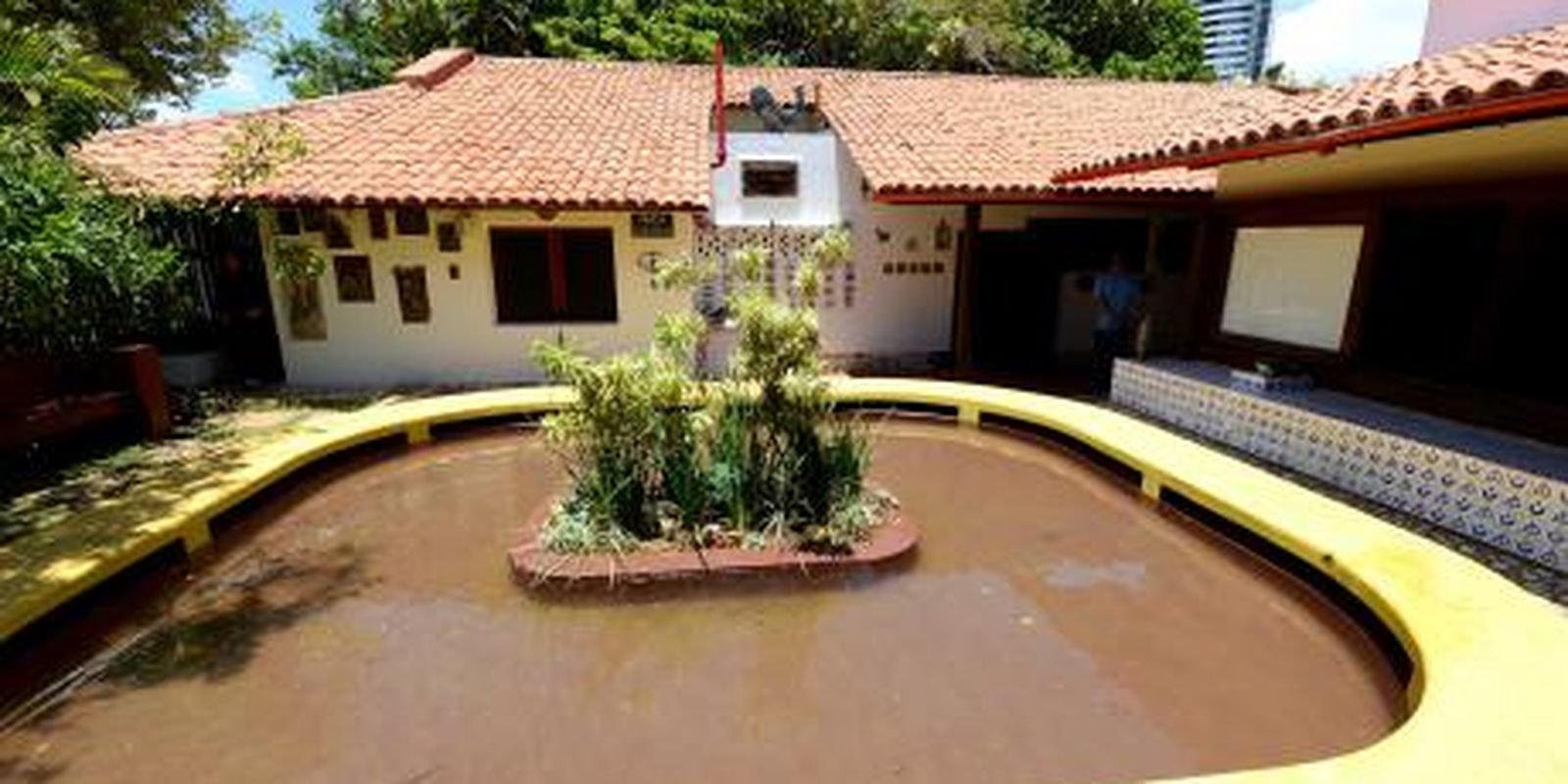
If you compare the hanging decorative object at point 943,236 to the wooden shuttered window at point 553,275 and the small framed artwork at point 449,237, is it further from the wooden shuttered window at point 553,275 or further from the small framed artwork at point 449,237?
the small framed artwork at point 449,237

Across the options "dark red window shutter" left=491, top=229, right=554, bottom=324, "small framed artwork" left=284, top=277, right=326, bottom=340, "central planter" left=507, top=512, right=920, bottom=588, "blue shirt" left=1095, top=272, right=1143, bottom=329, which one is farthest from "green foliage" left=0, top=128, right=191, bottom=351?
"blue shirt" left=1095, top=272, right=1143, bottom=329

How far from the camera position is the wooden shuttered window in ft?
35.5

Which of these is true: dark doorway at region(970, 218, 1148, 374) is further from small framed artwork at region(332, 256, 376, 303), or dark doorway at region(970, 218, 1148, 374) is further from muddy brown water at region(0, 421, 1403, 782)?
small framed artwork at region(332, 256, 376, 303)

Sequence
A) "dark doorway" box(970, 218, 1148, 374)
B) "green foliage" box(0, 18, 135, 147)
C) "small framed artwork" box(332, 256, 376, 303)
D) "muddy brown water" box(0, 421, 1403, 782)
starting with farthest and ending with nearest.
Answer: "dark doorway" box(970, 218, 1148, 374)
"small framed artwork" box(332, 256, 376, 303)
"green foliage" box(0, 18, 135, 147)
"muddy brown water" box(0, 421, 1403, 782)

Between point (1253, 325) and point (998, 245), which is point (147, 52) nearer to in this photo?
point (998, 245)

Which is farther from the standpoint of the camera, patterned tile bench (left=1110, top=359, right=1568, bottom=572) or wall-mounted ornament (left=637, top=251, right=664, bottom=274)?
wall-mounted ornament (left=637, top=251, right=664, bottom=274)

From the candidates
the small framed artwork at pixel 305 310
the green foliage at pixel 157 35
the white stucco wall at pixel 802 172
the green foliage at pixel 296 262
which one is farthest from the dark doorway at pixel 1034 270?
the green foliage at pixel 157 35

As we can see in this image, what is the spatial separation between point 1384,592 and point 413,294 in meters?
10.5

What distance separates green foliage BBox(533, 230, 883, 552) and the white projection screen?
18.3ft

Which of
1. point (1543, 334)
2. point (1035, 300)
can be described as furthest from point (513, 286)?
point (1543, 334)

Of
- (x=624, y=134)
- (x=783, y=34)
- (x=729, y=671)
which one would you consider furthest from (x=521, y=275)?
(x=783, y=34)

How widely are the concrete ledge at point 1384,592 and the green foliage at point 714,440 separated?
2652 millimetres

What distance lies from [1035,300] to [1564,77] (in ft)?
28.7

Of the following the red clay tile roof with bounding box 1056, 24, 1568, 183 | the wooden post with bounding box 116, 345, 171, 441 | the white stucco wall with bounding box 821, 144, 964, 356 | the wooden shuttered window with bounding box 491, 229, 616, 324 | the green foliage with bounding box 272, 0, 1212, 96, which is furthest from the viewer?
the green foliage with bounding box 272, 0, 1212, 96
